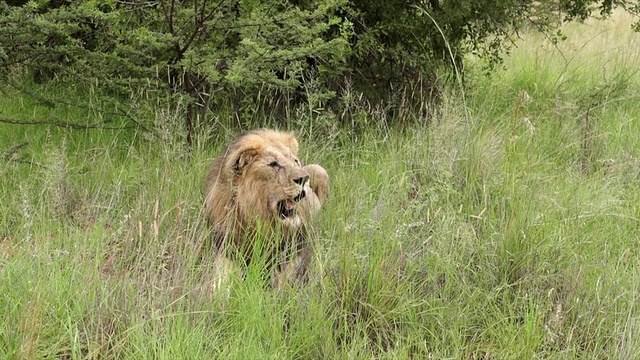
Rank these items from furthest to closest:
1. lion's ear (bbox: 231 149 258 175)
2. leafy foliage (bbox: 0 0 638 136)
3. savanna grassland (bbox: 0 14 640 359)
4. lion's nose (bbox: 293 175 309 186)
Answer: leafy foliage (bbox: 0 0 638 136)
lion's ear (bbox: 231 149 258 175)
lion's nose (bbox: 293 175 309 186)
savanna grassland (bbox: 0 14 640 359)

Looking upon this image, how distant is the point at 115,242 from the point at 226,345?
1.06 meters

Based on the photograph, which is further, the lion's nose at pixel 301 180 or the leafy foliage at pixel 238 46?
the leafy foliage at pixel 238 46

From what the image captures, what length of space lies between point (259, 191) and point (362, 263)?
0.74 meters

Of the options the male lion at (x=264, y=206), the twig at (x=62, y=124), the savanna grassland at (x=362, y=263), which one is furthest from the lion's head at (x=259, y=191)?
the twig at (x=62, y=124)

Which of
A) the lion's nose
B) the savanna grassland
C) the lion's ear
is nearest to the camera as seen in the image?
the savanna grassland

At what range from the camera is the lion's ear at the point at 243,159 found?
4.04 meters

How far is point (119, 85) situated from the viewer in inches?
213

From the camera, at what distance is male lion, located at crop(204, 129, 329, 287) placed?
3857 millimetres

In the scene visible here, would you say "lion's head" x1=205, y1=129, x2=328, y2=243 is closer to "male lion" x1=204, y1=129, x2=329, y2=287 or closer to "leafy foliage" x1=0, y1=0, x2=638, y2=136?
"male lion" x1=204, y1=129, x2=329, y2=287

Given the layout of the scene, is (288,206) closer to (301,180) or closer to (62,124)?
(301,180)

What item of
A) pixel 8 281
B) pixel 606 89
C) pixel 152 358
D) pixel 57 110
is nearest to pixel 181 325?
pixel 152 358

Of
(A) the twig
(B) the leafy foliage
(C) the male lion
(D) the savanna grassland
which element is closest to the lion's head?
(C) the male lion

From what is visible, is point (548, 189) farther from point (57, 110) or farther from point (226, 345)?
point (57, 110)

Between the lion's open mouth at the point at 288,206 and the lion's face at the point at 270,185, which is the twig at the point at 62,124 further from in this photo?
the lion's open mouth at the point at 288,206
